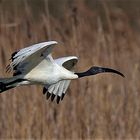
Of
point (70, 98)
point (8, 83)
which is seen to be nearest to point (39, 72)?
point (8, 83)

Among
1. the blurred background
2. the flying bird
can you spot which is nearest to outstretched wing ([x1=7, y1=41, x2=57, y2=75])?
the flying bird

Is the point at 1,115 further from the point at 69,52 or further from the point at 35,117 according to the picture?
the point at 69,52

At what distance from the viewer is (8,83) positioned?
3.18 metres

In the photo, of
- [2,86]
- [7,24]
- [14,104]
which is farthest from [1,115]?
[2,86]

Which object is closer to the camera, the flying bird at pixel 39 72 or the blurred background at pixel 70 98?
the flying bird at pixel 39 72

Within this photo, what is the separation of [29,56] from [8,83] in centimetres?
15

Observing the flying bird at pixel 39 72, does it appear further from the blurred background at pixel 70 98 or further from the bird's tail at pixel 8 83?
the blurred background at pixel 70 98

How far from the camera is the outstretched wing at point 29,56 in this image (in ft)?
9.74

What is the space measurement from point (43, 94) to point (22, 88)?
15cm

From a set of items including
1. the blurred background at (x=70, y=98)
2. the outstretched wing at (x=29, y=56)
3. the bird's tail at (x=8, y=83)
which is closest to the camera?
the outstretched wing at (x=29, y=56)

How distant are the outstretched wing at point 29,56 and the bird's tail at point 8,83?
4 centimetres

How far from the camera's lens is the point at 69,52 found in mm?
4039

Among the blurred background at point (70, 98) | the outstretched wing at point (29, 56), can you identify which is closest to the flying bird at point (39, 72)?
the outstretched wing at point (29, 56)

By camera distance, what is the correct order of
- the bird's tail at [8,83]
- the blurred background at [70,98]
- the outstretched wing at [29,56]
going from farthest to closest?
the blurred background at [70,98] → the bird's tail at [8,83] → the outstretched wing at [29,56]
